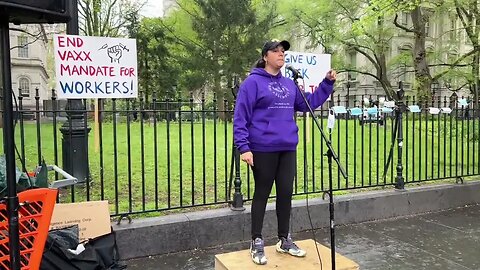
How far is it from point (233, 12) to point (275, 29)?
333 cm

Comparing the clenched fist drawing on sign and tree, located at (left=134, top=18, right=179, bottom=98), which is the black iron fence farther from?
tree, located at (left=134, top=18, right=179, bottom=98)

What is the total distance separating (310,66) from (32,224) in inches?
143

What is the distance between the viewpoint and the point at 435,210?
6316 mm

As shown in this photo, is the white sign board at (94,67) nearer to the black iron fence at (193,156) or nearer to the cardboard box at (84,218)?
the black iron fence at (193,156)

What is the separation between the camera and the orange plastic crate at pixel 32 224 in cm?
275

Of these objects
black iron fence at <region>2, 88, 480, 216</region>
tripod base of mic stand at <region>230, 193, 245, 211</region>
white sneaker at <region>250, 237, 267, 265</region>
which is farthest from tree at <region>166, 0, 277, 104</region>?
white sneaker at <region>250, 237, 267, 265</region>

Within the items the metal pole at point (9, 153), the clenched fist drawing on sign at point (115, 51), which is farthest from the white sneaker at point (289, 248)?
the clenched fist drawing on sign at point (115, 51)

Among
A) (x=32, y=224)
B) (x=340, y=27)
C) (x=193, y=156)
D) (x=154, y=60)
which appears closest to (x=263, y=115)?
(x=193, y=156)

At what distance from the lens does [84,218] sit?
12.8 feet

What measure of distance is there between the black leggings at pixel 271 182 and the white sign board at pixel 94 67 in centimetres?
161

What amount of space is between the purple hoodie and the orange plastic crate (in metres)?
1.52

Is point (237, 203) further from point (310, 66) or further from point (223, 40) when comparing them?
point (223, 40)

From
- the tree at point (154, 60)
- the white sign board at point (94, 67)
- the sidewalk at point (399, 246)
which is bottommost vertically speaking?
the sidewalk at point (399, 246)

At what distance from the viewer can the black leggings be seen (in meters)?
3.78
